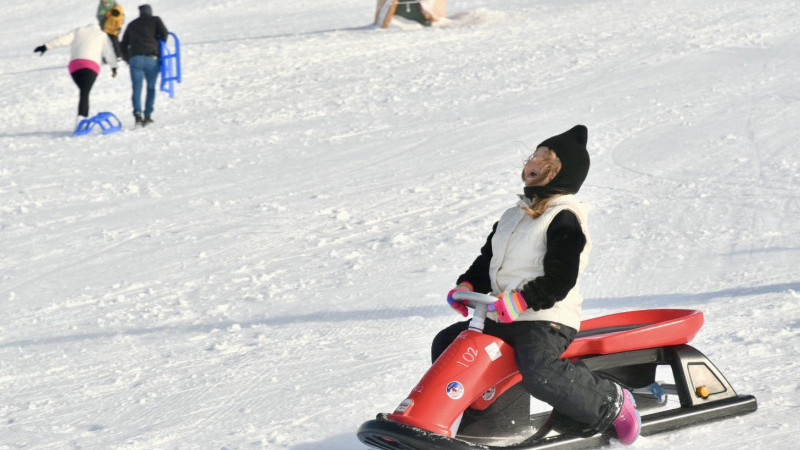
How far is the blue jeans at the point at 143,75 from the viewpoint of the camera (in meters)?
12.1

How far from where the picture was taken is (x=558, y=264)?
3504 millimetres

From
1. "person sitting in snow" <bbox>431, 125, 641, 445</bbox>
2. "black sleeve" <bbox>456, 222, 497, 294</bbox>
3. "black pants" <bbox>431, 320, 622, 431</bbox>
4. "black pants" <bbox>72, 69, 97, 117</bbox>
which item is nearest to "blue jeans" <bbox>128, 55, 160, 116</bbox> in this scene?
"black pants" <bbox>72, 69, 97, 117</bbox>

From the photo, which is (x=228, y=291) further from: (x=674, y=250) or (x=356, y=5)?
(x=356, y=5)

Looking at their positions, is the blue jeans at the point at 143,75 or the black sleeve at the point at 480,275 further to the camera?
the blue jeans at the point at 143,75

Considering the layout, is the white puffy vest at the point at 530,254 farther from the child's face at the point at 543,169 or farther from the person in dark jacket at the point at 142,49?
the person in dark jacket at the point at 142,49

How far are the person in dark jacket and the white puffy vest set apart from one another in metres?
9.14

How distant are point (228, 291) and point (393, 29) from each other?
11.9 metres

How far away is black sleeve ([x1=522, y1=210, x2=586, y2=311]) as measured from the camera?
347cm

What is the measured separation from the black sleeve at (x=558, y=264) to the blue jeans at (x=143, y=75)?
9299mm

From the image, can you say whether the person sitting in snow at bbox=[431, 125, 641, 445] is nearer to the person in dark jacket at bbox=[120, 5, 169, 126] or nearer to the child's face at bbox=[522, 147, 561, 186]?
the child's face at bbox=[522, 147, 561, 186]

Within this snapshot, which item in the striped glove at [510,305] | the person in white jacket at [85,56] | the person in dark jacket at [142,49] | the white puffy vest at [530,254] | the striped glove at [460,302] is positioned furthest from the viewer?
the person in white jacket at [85,56]

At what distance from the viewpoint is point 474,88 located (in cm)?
1243

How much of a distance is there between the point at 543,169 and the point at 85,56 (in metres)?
9.82

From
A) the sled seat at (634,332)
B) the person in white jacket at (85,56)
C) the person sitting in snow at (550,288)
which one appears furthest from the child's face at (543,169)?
the person in white jacket at (85,56)
